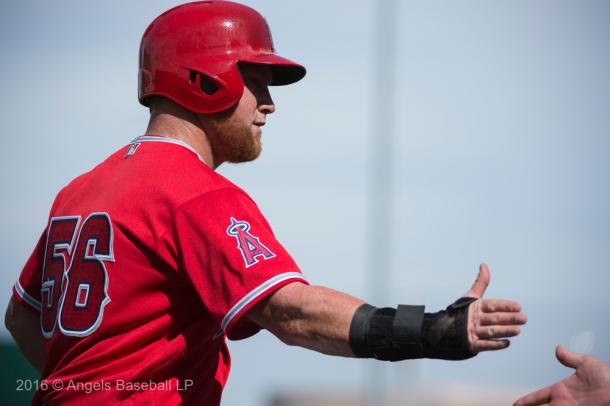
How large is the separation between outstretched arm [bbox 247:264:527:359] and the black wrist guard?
0.01 meters

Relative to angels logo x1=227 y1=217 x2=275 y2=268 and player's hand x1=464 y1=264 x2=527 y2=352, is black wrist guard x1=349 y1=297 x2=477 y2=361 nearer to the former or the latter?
player's hand x1=464 y1=264 x2=527 y2=352

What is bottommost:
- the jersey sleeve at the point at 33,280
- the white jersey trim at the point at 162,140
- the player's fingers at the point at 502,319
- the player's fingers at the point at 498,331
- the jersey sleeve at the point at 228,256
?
the jersey sleeve at the point at 33,280

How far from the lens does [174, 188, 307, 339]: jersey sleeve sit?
13.0 ft

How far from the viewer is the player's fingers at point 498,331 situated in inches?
144

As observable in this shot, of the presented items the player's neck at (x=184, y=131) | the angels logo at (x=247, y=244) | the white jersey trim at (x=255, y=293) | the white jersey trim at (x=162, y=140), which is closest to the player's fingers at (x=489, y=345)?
the white jersey trim at (x=255, y=293)

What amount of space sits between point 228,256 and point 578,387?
1627mm

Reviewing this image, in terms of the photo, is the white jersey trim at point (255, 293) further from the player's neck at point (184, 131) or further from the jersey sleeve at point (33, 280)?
the jersey sleeve at point (33, 280)

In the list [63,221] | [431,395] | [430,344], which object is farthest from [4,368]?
[431,395]

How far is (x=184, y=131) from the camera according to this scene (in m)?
4.73

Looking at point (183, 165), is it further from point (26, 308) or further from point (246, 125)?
point (26, 308)

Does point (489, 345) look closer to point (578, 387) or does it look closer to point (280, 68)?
point (578, 387)

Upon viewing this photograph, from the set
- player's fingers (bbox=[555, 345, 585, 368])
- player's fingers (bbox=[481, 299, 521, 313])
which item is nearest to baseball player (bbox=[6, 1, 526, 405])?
player's fingers (bbox=[481, 299, 521, 313])

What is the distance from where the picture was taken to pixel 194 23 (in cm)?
477

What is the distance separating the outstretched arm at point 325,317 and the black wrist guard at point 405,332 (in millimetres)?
15
